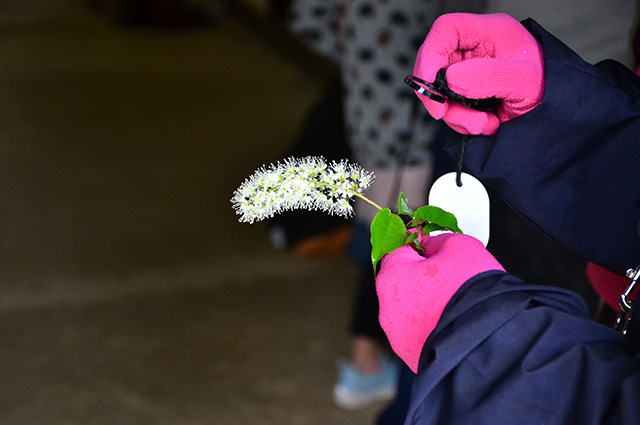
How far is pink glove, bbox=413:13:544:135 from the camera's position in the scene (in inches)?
21.1

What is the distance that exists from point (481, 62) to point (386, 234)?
178 mm

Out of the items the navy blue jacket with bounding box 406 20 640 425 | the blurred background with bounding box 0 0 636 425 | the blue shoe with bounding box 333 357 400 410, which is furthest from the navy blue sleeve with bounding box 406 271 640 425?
the blue shoe with bounding box 333 357 400 410

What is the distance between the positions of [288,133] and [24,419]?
216 cm

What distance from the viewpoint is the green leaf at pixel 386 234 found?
23.7 inches

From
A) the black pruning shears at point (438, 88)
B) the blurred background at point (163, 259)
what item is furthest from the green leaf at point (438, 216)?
the blurred background at point (163, 259)

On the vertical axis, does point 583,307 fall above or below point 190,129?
above

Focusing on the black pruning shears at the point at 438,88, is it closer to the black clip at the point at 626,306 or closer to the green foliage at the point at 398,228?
the green foliage at the point at 398,228

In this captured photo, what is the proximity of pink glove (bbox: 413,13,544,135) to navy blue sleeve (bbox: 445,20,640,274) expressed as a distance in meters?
0.02

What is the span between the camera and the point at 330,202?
2.00ft

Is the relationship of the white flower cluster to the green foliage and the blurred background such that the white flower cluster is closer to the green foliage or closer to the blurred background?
the green foliage

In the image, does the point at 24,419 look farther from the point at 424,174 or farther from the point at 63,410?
the point at 424,174

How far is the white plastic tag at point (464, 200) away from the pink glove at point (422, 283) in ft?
0.24

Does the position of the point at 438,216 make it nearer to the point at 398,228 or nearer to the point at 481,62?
the point at 398,228

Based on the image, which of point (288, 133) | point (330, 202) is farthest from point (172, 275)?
point (330, 202)
